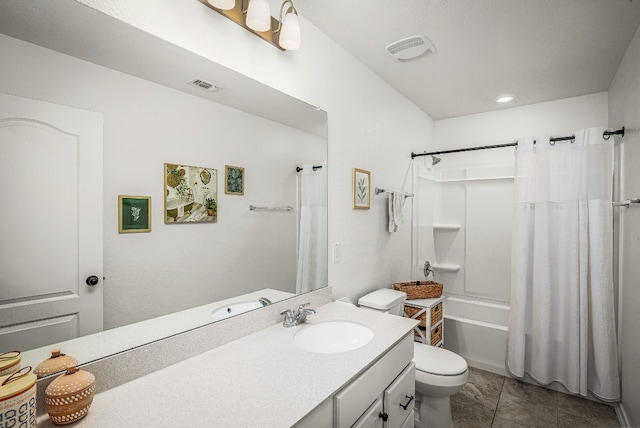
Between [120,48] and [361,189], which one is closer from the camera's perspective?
[120,48]

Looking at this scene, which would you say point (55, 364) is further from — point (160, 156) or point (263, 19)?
point (263, 19)

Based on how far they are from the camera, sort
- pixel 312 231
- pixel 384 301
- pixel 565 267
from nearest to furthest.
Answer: pixel 312 231
pixel 384 301
pixel 565 267

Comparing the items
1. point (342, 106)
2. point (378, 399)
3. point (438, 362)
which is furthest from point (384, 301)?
point (342, 106)

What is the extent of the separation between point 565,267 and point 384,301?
5.06ft

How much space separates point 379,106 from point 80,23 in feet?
6.37

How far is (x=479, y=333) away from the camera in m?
2.90

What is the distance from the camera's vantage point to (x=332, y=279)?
1945 mm

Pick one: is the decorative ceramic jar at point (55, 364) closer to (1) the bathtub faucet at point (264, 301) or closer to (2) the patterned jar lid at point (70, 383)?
(2) the patterned jar lid at point (70, 383)

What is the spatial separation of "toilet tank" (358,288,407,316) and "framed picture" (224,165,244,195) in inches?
47.5

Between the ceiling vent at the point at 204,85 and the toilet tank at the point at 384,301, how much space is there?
1558 millimetres

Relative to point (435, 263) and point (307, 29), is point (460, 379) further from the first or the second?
point (307, 29)

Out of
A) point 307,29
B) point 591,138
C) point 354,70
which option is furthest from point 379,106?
point 591,138

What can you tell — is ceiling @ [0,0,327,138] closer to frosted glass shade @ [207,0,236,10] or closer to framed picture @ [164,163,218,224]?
frosted glass shade @ [207,0,236,10]

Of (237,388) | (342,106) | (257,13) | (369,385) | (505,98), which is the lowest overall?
(369,385)
